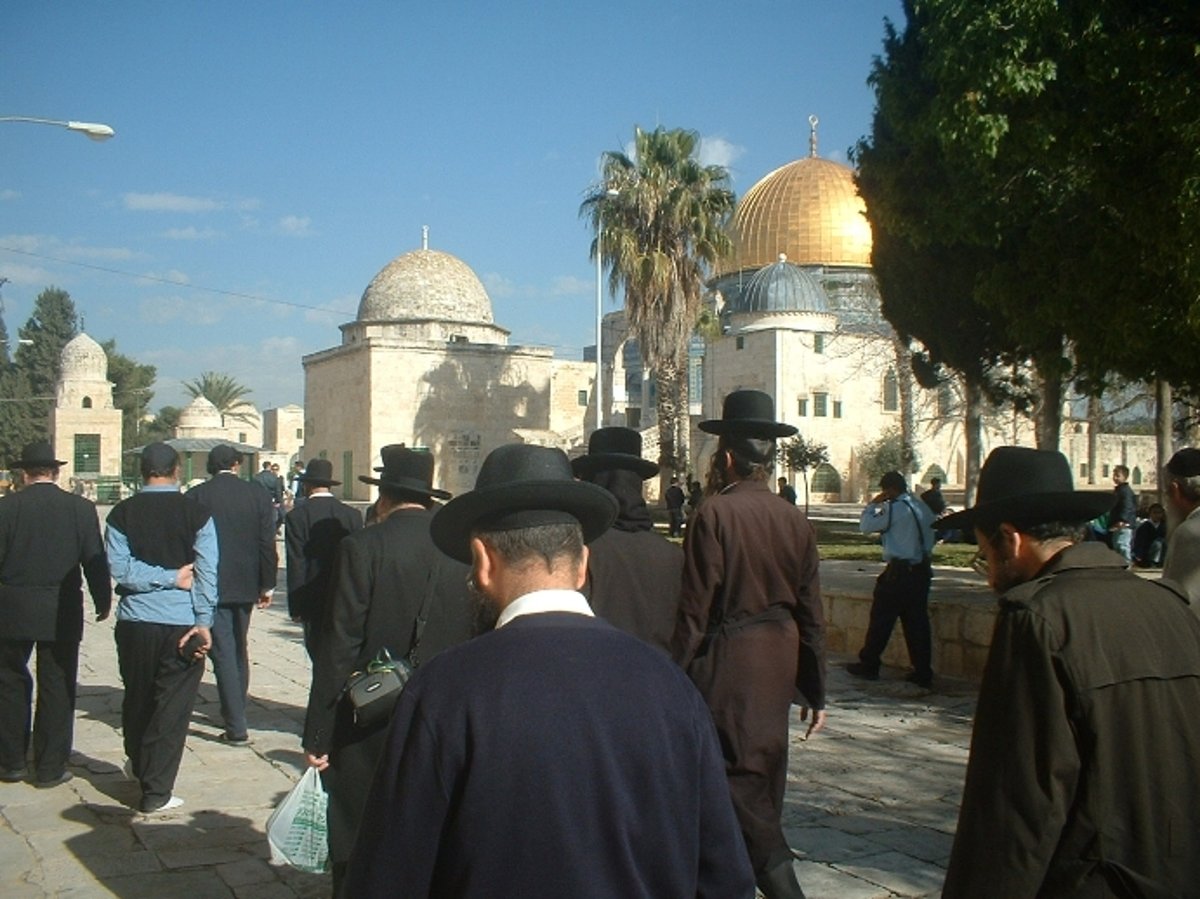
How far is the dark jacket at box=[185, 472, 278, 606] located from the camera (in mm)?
7148

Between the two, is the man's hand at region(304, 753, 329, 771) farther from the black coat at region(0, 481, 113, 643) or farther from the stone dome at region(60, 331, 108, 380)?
the stone dome at region(60, 331, 108, 380)

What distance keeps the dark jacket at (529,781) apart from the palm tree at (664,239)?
1011 inches

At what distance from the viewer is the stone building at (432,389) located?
41.2m

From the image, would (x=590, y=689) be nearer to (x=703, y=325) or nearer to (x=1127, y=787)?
(x=1127, y=787)

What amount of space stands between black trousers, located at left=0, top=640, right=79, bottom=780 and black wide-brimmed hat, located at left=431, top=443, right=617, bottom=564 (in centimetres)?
448

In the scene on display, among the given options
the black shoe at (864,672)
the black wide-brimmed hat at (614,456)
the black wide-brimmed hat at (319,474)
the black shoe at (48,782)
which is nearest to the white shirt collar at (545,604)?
the black wide-brimmed hat at (614,456)

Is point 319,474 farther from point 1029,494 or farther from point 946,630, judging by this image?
point 1029,494

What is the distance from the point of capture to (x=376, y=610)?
405 cm

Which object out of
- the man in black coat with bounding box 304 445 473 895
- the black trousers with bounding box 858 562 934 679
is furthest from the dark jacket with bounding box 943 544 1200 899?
the black trousers with bounding box 858 562 934 679

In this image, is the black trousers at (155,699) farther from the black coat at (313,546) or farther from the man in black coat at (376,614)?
the man in black coat at (376,614)

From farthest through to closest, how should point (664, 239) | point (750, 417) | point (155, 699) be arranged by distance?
point (664, 239) → point (155, 699) → point (750, 417)

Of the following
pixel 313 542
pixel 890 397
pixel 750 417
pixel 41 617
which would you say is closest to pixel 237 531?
pixel 313 542

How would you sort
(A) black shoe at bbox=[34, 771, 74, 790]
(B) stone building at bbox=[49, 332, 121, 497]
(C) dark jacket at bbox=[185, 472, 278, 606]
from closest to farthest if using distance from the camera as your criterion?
1. (A) black shoe at bbox=[34, 771, 74, 790]
2. (C) dark jacket at bbox=[185, 472, 278, 606]
3. (B) stone building at bbox=[49, 332, 121, 497]

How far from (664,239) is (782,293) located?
19727 millimetres
